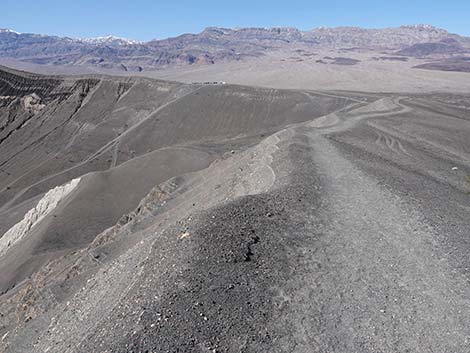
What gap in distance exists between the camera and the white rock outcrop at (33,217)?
3238cm

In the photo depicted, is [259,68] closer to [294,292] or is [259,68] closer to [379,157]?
[379,157]

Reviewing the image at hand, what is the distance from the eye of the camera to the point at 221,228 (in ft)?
45.1

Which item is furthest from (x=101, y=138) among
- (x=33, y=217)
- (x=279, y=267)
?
(x=279, y=267)

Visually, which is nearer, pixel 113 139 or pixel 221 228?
pixel 221 228

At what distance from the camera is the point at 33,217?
3388 cm

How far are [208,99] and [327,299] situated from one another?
56436 millimetres

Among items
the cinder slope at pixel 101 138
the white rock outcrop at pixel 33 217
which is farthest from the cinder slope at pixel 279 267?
the white rock outcrop at pixel 33 217

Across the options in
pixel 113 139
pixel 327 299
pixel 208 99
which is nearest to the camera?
pixel 327 299

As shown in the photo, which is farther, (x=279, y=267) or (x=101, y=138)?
→ (x=101, y=138)

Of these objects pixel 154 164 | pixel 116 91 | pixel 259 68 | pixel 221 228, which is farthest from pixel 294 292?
pixel 259 68

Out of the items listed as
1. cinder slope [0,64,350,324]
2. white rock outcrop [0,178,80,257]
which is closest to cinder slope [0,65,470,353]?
cinder slope [0,64,350,324]

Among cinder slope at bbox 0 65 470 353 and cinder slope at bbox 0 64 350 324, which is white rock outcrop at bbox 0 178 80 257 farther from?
cinder slope at bbox 0 65 470 353

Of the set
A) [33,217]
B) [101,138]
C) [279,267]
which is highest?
[279,267]

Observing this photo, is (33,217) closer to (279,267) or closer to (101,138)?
(279,267)
